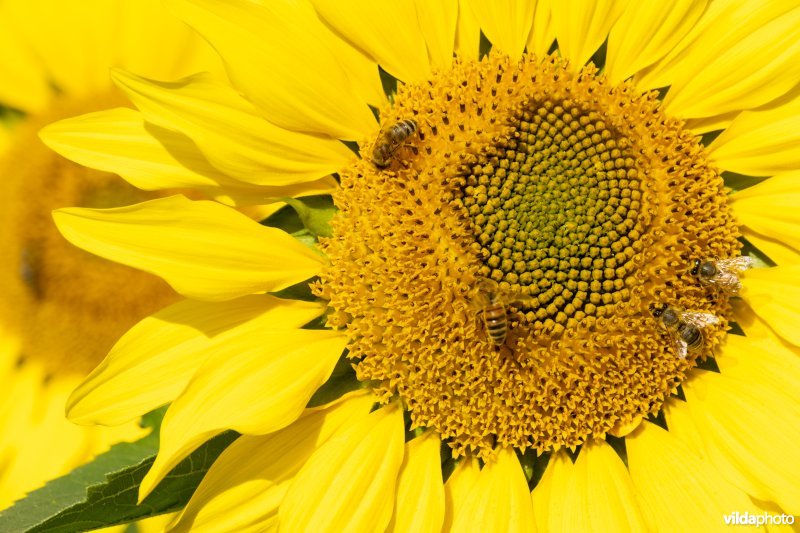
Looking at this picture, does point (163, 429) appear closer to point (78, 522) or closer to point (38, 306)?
point (78, 522)

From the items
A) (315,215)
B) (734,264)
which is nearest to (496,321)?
(315,215)

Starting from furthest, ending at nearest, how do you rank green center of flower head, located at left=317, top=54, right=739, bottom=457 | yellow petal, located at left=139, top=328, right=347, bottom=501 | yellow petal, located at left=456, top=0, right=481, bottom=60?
yellow petal, located at left=456, top=0, right=481, bottom=60, green center of flower head, located at left=317, top=54, right=739, bottom=457, yellow petal, located at left=139, top=328, right=347, bottom=501

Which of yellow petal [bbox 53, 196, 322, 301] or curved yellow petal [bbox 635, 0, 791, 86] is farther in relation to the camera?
curved yellow petal [bbox 635, 0, 791, 86]

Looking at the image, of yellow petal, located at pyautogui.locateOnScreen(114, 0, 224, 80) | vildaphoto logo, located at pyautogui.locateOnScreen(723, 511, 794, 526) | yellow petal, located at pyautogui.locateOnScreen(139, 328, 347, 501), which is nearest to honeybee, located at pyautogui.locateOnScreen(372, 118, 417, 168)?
yellow petal, located at pyautogui.locateOnScreen(139, 328, 347, 501)

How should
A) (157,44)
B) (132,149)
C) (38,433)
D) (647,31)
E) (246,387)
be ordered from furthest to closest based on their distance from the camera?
(38,433)
(157,44)
(647,31)
(132,149)
(246,387)

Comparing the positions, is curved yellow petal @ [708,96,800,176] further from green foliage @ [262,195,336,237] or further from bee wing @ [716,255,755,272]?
green foliage @ [262,195,336,237]

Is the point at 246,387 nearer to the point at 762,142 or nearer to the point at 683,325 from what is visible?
the point at 683,325

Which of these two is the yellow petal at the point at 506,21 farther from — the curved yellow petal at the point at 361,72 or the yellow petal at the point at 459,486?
the yellow petal at the point at 459,486

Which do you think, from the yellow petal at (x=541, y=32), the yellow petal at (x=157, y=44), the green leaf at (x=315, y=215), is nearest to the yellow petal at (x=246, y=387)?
the green leaf at (x=315, y=215)

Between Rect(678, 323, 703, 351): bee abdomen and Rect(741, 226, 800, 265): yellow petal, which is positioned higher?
Rect(741, 226, 800, 265): yellow petal
